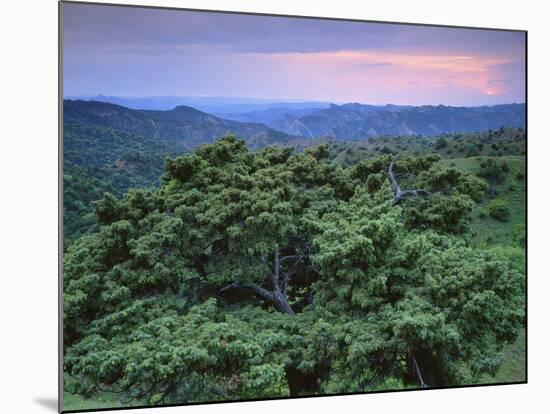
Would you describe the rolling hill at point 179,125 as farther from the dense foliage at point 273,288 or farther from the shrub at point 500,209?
the shrub at point 500,209

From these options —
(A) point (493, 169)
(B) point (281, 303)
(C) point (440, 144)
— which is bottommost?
(B) point (281, 303)

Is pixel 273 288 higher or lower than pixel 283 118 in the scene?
lower

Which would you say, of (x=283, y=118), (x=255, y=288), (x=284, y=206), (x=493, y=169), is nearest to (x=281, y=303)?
(x=255, y=288)

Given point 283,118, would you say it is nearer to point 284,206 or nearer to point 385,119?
point 284,206

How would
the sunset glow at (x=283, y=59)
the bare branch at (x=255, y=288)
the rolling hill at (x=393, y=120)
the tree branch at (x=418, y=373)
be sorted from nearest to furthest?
the sunset glow at (x=283, y=59) → the tree branch at (x=418, y=373) → the bare branch at (x=255, y=288) → the rolling hill at (x=393, y=120)

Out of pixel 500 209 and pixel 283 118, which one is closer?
pixel 283 118

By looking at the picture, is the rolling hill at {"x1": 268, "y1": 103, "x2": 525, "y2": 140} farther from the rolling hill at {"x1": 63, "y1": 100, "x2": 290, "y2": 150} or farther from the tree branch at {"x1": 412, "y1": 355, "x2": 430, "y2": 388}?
the tree branch at {"x1": 412, "y1": 355, "x2": 430, "y2": 388}

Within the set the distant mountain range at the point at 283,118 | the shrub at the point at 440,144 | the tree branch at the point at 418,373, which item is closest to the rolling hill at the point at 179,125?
the distant mountain range at the point at 283,118
